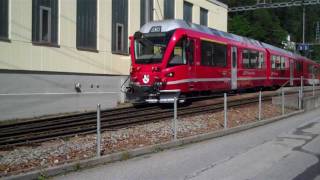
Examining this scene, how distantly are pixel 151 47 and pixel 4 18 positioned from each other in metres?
6.00

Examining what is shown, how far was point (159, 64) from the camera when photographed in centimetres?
2091

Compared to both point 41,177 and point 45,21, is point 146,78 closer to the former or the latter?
point 45,21

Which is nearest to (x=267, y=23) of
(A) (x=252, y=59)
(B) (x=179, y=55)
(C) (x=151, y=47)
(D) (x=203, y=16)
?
(D) (x=203, y=16)

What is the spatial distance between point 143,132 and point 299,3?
33514 millimetres

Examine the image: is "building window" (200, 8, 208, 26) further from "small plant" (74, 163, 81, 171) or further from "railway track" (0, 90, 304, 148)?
"small plant" (74, 163, 81, 171)

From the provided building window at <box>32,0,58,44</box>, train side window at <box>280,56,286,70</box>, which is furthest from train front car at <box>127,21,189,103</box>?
train side window at <box>280,56,286,70</box>

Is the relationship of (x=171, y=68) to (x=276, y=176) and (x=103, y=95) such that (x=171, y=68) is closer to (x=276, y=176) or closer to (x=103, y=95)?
(x=103, y=95)

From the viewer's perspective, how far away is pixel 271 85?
1385 inches

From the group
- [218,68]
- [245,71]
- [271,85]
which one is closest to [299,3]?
[271,85]

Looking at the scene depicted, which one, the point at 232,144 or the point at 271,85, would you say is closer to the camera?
the point at 232,144

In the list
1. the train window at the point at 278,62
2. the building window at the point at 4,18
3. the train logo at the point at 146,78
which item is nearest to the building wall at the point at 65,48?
the building window at the point at 4,18

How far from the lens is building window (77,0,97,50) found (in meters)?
26.5

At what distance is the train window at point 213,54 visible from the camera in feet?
75.5

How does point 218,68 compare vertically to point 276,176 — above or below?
above
